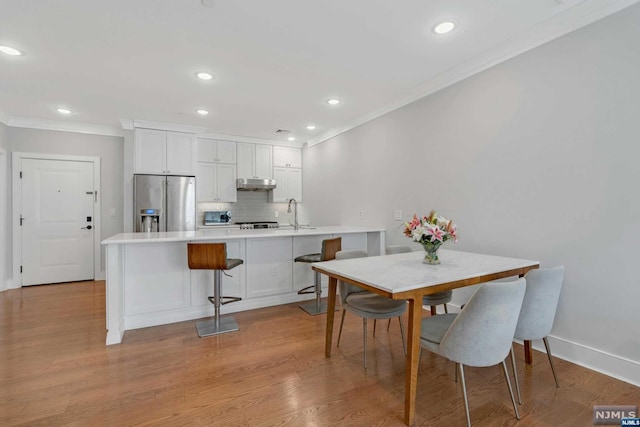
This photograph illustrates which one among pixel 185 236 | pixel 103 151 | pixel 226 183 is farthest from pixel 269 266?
pixel 103 151

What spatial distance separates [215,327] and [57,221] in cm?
377

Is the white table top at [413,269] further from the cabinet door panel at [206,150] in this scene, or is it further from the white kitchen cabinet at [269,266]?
the cabinet door panel at [206,150]

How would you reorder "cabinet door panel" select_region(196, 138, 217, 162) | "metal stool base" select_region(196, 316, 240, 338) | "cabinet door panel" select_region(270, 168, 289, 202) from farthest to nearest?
"cabinet door panel" select_region(270, 168, 289, 202)
"cabinet door panel" select_region(196, 138, 217, 162)
"metal stool base" select_region(196, 316, 240, 338)

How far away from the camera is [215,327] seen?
297 centimetres

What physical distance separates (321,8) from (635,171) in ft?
7.76

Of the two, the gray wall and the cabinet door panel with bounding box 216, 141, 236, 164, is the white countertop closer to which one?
the gray wall

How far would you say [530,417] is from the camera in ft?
5.58

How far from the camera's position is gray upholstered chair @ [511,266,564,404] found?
6.09 feet

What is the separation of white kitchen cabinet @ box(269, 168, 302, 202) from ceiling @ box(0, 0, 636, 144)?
2.01 m

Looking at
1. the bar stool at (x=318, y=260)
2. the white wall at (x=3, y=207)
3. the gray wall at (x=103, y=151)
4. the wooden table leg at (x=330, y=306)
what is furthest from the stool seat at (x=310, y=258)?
the white wall at (x=3, y=207)

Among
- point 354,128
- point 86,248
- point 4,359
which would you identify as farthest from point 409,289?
point 86,248

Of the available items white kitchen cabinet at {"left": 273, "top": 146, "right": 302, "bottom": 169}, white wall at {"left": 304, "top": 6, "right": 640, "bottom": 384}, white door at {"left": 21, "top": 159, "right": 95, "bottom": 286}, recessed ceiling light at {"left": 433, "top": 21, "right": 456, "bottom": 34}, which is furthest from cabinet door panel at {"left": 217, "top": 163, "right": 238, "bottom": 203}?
recessed ceiling light at {"left": 433, "top": 21, "right": 456, "bottom": 34}

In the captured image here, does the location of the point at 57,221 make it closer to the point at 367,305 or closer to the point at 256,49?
the point at 256,49

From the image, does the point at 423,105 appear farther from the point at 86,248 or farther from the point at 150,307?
the point at 86,248
